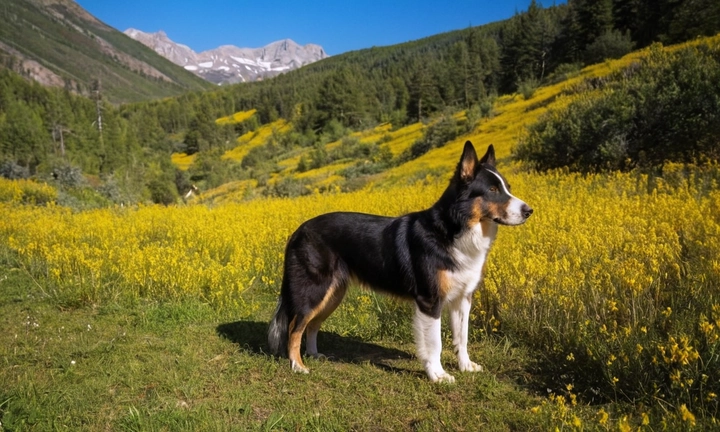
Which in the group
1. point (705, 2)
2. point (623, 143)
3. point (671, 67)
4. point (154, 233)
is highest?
point (705, 2)

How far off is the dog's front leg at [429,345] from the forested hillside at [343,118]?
65.2ft

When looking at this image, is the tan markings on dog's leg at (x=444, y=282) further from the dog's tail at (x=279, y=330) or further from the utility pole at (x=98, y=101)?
the utility pole at (x=98, y=101)

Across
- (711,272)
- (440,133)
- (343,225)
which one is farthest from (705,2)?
(343,225)

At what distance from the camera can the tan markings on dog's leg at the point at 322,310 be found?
3986 millimetres

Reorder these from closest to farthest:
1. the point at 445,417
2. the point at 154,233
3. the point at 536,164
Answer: the point at 445,417 < the point at 154,233 < the point at 536,164

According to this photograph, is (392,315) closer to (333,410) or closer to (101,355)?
(333,410)

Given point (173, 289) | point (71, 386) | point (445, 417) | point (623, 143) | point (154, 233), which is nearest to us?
point (445, 417)

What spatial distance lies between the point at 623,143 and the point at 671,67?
3389 mm

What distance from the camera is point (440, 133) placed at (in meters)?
30.1

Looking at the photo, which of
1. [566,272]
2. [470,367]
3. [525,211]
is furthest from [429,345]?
[566,272]

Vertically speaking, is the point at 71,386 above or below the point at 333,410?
above

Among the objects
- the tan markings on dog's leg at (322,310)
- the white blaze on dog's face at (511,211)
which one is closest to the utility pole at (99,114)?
the tan markings on dog's leg at (322,310)

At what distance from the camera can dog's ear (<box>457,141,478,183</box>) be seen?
10.7 feet

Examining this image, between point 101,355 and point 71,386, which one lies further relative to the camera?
point 101,355
